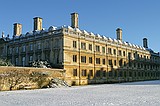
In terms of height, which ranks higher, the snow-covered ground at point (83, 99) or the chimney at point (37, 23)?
the chimney at point (37, 23)

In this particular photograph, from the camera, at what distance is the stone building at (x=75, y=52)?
39.8 meters

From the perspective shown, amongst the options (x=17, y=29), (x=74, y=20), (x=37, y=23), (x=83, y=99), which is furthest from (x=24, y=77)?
(x=17, y=29)

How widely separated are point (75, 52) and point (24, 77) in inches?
505

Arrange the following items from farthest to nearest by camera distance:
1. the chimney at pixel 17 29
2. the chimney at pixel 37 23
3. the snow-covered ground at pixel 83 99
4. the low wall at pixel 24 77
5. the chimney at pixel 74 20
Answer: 1. the chimney at pixel 17 29
2. the chimney at pixel 37 23
3. the chimney at pixel 74 20
4. the low wall at pixel 24 77
5. the snow-covered ground at pixel 83 99

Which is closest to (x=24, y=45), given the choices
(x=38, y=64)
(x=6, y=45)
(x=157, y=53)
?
(x=6, y=45)

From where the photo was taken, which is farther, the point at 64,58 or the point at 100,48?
the point at 100,48

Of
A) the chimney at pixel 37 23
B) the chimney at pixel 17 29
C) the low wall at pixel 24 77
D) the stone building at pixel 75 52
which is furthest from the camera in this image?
the chimney at pixel 17 29

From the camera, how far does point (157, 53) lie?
74.6m

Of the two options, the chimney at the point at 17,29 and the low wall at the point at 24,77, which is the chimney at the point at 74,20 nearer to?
the low wall at the point at 24,77

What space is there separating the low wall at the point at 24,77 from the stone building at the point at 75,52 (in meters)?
5.41

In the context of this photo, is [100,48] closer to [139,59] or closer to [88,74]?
[88,74]

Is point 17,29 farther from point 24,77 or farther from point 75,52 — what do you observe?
point 24,77

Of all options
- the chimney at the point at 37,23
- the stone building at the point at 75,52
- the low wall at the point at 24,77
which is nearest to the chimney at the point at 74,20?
the stone building at the point at 75,52

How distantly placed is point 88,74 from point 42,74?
13089 mm
